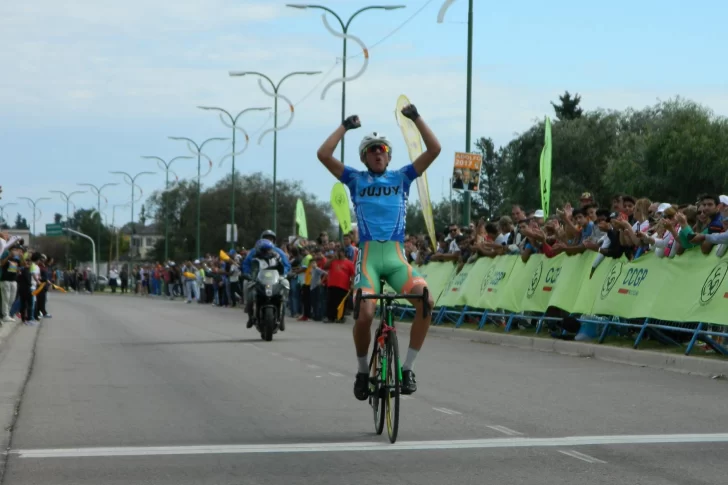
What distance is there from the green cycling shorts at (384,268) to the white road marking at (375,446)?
118cm

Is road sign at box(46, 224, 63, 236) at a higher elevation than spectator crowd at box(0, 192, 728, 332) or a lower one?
higher

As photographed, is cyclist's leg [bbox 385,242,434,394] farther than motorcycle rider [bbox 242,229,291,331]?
No

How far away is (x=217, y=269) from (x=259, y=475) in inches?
1663

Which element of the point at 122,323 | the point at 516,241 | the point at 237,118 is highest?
the point at 237,118

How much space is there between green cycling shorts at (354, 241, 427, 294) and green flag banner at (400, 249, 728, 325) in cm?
608

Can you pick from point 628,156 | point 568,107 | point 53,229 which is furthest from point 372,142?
point 53,229

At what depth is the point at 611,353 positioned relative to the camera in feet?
53.3

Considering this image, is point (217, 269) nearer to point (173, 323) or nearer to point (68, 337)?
point (173, 323)

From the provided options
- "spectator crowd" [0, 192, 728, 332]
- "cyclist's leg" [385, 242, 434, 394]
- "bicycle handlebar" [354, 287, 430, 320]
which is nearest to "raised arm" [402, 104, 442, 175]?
"cyclist's leg" [385, 242, 434, 394]

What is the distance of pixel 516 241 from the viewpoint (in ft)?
70.4

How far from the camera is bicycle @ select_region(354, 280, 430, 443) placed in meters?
8.49

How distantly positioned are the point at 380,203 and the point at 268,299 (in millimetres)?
12720

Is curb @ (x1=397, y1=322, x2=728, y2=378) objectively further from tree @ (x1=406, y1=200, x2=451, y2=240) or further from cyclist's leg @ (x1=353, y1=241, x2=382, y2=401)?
tree @ (x1=406, y1=200, x2=451, y2=240)

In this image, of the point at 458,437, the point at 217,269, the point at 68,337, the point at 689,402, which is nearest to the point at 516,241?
the point at 68,337
